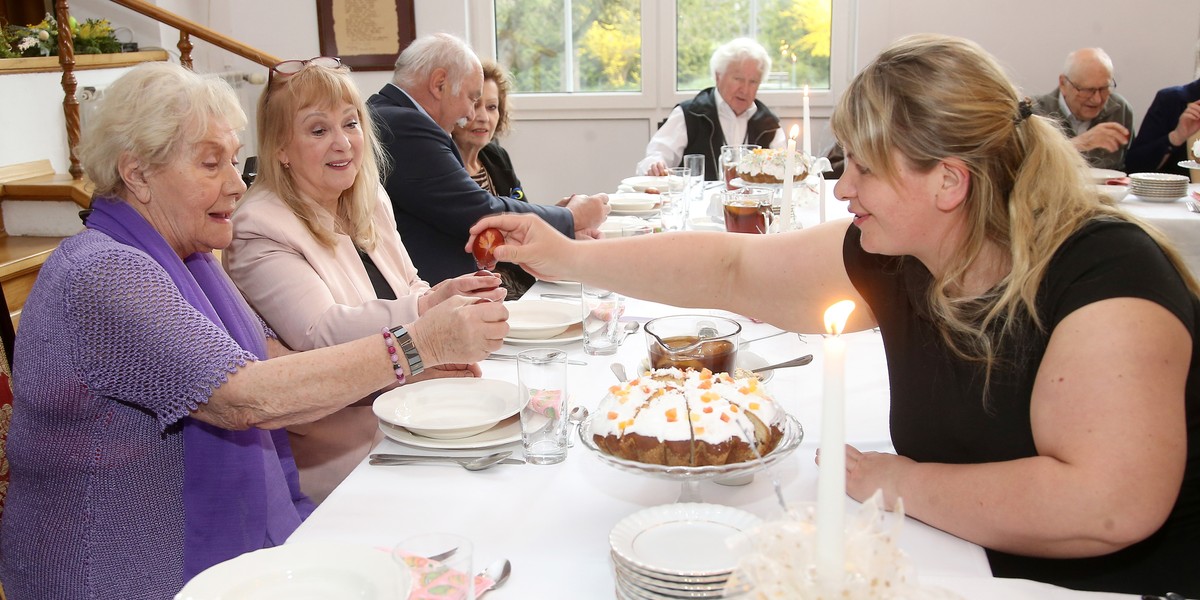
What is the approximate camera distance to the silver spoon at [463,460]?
1397 mm

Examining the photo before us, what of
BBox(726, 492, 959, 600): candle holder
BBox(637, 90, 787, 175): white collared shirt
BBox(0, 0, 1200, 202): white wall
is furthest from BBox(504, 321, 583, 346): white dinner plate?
BBox(0, 0, 1200, 202): white wall

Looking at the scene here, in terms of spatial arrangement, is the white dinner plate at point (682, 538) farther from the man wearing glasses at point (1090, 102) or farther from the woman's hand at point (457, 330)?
the man wearing glasses at point (1090, 102)

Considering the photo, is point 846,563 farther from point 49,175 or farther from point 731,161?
point 49,175

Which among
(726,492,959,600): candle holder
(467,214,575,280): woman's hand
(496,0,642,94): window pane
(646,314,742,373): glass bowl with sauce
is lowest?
(646,314,742,373): glass bowl with sauce

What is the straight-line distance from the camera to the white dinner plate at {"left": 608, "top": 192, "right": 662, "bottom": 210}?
374cm

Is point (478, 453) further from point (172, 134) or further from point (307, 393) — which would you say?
point (172, 134)

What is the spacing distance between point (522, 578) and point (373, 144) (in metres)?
1.67

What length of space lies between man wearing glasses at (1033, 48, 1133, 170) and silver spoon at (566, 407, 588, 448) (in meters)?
4.15

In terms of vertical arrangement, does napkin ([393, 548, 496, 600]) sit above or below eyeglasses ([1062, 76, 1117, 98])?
below

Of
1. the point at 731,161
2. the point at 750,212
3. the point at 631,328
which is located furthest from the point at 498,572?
the point at 731,161

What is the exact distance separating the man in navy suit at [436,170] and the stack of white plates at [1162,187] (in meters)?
2.14

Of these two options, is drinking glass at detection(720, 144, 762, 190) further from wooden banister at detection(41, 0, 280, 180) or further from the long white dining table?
wooden banister at detection(41, 0, 280, 180)

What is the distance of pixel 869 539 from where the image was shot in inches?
31.0

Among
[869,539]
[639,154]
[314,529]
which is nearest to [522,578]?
[314,529]
